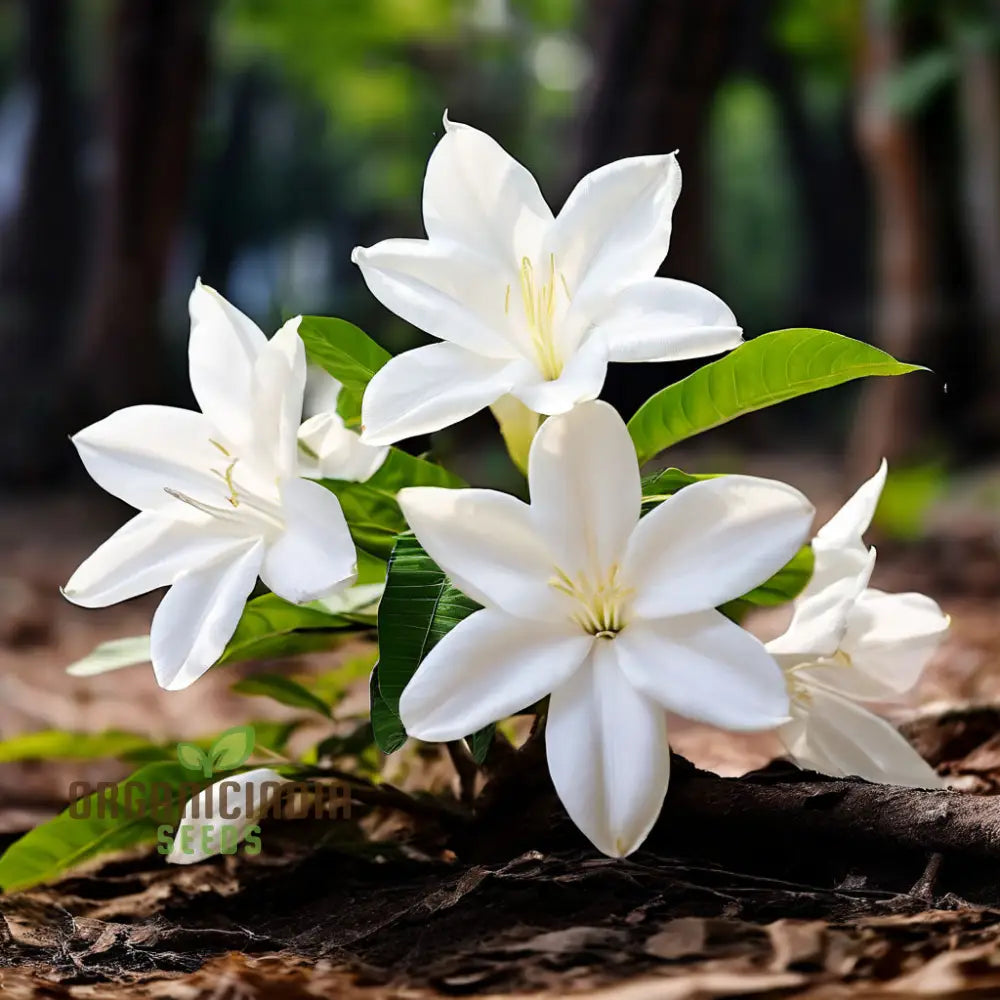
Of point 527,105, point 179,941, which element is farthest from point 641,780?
point 527,105

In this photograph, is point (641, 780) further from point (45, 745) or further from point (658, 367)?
point (658, 367)

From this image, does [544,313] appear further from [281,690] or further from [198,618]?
[281,690]

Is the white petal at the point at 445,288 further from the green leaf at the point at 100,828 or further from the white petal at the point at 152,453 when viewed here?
the green leaf at the point at 100,828

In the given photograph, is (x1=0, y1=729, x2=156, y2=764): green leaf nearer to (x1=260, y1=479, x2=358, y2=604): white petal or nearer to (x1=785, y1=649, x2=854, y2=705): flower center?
(x1=260, y1=479, x2=358, y2=604): white petal

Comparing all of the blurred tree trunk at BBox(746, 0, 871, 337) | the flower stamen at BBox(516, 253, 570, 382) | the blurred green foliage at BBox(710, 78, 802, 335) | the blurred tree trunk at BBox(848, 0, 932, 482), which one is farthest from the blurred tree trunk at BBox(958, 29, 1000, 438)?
the blurred green foliage at BBox(710, 78, 802, 335)

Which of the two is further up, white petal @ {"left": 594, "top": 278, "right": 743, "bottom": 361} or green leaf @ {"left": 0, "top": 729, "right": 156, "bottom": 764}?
white petal @ {"left": 594, "top": 278, "right": 743, "bottom": 361}

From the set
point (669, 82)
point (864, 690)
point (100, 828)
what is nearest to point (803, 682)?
point (864, 690)

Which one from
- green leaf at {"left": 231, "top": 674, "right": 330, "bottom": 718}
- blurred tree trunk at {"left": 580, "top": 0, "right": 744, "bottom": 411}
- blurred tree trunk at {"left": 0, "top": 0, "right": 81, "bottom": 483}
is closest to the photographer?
green leaf at {"left": 231, "top": 674, "right": 330, "bottom": 718}
